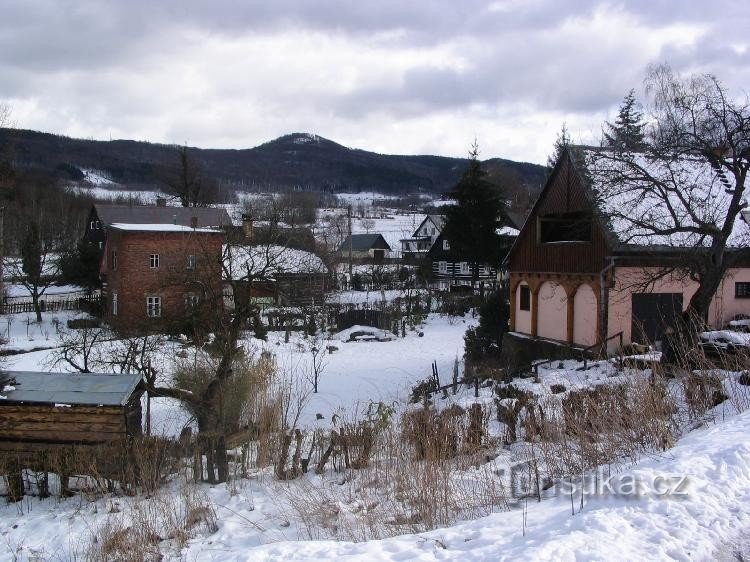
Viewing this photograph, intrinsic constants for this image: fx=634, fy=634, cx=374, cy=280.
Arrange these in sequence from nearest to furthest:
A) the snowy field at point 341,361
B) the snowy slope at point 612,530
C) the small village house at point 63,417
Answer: the snowy slope at point 612,530 → the small village house at point 63,417 → the snowy field at point 341,361

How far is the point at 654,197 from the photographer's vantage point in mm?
16766

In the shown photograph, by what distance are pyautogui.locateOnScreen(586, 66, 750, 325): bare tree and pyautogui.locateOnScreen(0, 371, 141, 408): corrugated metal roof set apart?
11.3 meters

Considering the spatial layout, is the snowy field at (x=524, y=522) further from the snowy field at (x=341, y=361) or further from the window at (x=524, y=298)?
the window at (x=524, y=298)

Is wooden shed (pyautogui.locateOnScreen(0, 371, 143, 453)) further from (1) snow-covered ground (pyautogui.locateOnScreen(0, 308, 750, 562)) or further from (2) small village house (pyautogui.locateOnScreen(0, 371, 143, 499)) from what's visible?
(1) snow-covered ground (pyautogui.locateOnScreen(0, 308, 750, 562))

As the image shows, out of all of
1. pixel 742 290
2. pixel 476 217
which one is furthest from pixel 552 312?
pixel 476 217

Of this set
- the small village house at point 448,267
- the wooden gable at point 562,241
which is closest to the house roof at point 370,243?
the small village house at point 448,267

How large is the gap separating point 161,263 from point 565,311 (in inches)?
911

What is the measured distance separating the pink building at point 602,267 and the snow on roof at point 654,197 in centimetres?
5

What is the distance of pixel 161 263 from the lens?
35094 mm

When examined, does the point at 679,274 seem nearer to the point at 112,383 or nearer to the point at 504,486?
the point at 504,486

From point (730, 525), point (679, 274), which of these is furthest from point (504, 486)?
point (679, 274)

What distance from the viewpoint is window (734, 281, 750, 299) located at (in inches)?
786

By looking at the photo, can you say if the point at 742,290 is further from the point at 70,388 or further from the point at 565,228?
the point at 70,388

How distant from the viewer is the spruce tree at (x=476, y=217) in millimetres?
40969
